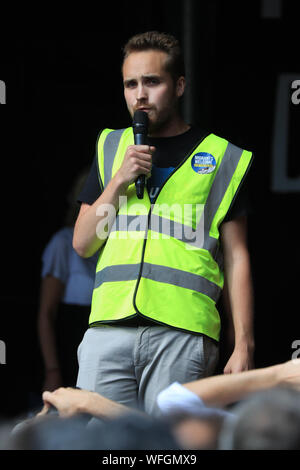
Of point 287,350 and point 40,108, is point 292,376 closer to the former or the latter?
point 287,350

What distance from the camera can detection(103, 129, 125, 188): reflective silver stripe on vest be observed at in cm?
234

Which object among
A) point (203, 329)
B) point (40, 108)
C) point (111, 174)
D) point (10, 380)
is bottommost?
point (10, 380)

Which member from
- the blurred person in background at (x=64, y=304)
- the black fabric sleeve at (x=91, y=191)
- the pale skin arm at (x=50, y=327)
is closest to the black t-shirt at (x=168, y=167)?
the black fabric sleeve at (x=91, y=191)

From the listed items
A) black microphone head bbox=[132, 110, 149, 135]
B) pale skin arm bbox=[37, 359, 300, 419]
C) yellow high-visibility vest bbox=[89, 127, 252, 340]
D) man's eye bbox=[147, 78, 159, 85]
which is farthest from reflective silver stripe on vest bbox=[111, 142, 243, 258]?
pale skin arm bbox=[37, 359, 300, 419]

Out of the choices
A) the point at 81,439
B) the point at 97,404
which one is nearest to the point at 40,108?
the point at 97,404

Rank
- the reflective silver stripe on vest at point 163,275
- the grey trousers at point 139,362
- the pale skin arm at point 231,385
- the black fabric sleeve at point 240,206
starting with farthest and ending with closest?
the black fabric sleeve at point 240,206 → the reflective silver stripe on vest at point 163,275 → the grey trousers at point 139,362 → the pale skin arm at point 231,385

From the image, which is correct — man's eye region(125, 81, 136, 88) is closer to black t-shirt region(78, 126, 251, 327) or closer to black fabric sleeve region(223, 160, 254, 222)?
black t-shirt region(78, 126, 251, 327)

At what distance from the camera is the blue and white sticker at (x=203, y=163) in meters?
2.30

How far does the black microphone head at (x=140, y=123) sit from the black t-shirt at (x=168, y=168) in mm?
134

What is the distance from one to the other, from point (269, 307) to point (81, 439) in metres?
3.86

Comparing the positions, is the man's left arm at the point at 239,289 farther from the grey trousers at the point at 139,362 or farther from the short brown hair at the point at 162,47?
the short brown hair at the point at 162,47

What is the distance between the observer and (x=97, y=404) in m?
1.35

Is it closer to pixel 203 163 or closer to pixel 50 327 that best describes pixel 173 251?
pixel 203 163

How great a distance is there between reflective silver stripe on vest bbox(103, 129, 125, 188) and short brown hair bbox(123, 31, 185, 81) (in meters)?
0.25
